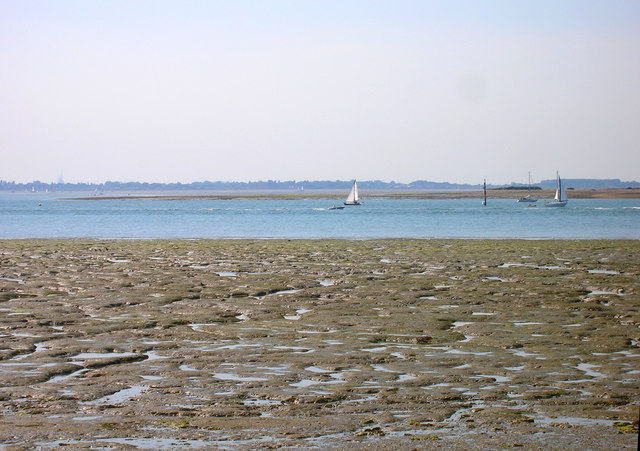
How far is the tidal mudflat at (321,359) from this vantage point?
406 inches

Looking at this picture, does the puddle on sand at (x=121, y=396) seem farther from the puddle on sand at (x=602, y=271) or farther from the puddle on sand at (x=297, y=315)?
the puddle on sand at (x=602, y=271)

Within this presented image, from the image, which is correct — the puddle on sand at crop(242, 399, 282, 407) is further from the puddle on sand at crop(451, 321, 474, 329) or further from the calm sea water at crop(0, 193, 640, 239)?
the calm sea water at crop(0, 193, 640, 239)

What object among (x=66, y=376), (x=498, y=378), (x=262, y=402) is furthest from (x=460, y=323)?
(x=66, y=376)

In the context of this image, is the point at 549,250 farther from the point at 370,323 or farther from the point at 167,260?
the point at 370,323

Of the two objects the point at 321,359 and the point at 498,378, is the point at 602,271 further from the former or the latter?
the point at 498,378

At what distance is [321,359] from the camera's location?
14609 millimetres

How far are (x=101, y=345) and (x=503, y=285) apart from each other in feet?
45.1

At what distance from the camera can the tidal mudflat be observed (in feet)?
33.8

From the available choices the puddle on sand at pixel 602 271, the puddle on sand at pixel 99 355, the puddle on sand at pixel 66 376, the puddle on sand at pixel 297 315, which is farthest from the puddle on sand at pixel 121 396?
the puddle on sand at pixel 602 271

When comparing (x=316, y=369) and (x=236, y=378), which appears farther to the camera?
(x=316, y=369)

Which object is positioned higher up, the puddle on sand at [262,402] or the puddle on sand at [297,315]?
the puddle on sand at [262,402]

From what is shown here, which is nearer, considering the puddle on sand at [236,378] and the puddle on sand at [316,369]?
the puddle on sand at [236,378]

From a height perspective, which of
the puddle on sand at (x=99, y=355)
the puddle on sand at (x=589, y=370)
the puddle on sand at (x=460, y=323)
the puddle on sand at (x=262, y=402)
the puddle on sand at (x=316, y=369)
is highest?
the puddle on sand at (x=99, y=355)

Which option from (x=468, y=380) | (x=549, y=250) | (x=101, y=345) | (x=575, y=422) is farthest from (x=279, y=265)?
(x=575, y=422)
